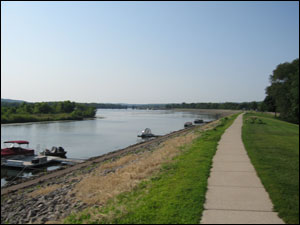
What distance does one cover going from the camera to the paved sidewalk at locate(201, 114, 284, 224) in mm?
5496

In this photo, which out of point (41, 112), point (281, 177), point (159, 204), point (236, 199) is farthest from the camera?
point (41, 112)

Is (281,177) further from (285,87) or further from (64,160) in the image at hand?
(285,87)

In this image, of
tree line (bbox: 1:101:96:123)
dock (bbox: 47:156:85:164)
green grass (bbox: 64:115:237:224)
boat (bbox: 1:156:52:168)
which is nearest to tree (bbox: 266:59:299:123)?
dock (bbox: 47:156:85:164)

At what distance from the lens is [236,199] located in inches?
260

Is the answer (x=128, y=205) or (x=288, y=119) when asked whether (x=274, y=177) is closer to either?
(x=128, y=205)

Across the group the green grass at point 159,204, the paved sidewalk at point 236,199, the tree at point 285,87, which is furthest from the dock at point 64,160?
the tree at point 285,87

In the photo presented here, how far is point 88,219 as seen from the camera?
19.9 ft

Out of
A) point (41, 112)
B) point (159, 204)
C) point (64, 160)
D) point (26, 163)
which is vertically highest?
point (159, 204)

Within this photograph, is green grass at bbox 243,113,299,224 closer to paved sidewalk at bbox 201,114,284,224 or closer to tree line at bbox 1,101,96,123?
paved sidewalk at bbox 201,114,284,224

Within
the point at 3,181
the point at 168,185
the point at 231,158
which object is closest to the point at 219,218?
the point at 168,185

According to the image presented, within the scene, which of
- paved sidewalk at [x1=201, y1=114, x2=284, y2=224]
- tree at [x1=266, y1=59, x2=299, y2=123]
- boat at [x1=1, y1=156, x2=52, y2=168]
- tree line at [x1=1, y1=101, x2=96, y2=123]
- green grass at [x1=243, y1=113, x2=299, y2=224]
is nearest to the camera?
paved sidewalk at [x1=201, y1=114, x2=284, y2=224]

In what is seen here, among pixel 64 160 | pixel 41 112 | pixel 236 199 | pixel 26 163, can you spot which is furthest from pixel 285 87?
pixel 41 112

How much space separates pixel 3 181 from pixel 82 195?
13.7 m

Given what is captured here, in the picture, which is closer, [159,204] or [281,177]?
[159,204]
